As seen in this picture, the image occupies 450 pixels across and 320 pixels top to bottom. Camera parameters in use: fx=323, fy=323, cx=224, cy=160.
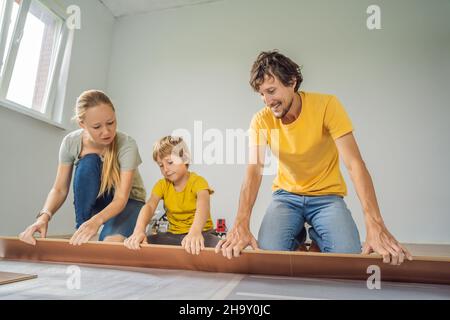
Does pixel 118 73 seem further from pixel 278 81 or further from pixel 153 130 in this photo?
pixel 278 81

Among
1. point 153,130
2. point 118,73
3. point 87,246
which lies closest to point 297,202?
point 87,246

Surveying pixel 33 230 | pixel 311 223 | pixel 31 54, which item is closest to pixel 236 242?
pixel 311 223

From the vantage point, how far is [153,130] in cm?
393

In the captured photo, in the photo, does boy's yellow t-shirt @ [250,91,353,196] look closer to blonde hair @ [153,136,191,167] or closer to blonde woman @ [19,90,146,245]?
blonde hair @ [153,136,191,167]

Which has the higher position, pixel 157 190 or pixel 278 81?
pixel 278 81

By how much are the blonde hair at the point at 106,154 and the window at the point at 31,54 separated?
159cm

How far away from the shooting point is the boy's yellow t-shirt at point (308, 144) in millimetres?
1354

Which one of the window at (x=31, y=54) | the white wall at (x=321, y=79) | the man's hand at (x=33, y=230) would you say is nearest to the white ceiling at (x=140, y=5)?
the white wall at (x=321, y=79)

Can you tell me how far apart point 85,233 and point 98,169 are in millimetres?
461

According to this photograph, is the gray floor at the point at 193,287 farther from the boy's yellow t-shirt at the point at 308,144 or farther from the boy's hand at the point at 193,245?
the boy's yellow t-shirt at the point at 308,144

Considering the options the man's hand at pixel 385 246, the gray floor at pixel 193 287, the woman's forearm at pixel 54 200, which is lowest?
the gray floor at pixel 193 287

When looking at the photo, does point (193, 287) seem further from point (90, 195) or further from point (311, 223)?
point (90, 195)

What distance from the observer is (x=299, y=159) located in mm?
1407
